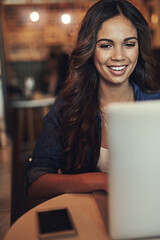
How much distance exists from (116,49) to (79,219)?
30.3 inches

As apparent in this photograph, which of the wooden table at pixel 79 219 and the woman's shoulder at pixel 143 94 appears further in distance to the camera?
the woman's shoulder at pixel 143 94

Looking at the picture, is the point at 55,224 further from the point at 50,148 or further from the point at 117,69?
the point at 117,69

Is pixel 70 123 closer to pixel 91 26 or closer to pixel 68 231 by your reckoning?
pixel 91 26

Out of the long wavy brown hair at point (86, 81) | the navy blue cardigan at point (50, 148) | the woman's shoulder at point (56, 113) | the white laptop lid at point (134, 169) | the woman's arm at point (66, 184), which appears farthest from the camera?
the woman's shoulder at point (56, 113)

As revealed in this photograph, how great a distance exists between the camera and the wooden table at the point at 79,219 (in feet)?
2.67

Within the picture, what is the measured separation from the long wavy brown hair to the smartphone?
21.7 inches

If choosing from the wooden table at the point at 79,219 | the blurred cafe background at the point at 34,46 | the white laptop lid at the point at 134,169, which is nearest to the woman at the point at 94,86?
the wooden table at the point at 79,219

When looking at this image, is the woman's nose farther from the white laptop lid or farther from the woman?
the white laptop lid

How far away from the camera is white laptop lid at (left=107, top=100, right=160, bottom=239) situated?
2.13 ft

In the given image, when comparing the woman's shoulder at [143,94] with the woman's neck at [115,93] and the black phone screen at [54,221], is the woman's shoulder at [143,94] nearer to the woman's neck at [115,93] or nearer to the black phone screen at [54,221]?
the woman's neck at [115,93]

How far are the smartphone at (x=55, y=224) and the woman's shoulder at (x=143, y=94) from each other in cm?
81

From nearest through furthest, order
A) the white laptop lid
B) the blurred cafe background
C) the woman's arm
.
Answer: the white laptop lid < the woman's arm < the blurred cafe background

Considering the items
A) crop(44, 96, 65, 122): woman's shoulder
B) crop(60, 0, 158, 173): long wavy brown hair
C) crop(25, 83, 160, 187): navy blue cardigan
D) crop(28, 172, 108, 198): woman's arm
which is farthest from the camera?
crop(44, 96, 65, 122): woman's shoulder

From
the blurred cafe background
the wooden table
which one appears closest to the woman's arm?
the wooden table
